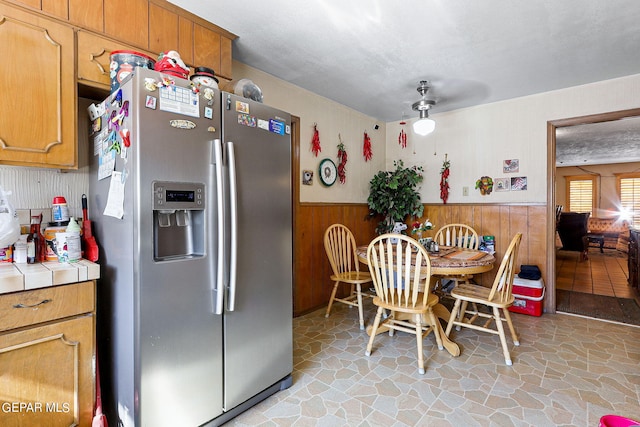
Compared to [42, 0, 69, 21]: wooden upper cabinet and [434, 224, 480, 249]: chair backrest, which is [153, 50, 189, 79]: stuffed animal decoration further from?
[434, 224, 480, 249]: chair backrest

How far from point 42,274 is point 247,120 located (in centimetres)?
115

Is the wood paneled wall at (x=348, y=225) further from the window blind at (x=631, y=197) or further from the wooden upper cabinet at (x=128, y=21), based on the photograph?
the window blind at (x=631, y=197)

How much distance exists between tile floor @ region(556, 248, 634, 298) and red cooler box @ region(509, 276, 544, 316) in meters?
1.53

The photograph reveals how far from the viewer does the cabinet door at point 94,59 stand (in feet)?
5.32

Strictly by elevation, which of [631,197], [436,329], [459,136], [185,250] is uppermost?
[459,136]

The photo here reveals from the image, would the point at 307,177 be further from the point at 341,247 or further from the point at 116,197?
the point at 116,197

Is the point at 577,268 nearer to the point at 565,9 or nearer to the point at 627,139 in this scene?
the point at 627,139

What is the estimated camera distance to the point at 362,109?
13.4 feet

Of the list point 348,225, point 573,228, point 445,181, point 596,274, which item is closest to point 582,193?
point 573,228

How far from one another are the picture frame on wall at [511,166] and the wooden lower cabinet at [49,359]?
4.04 metres

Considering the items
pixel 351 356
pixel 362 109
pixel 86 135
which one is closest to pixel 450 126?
pixel 362 109

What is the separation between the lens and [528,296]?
10.8ft

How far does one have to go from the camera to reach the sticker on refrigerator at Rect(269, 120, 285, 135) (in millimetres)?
1857

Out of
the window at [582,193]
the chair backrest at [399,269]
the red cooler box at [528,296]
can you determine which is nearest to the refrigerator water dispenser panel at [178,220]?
the chair backrest at [399,269]
